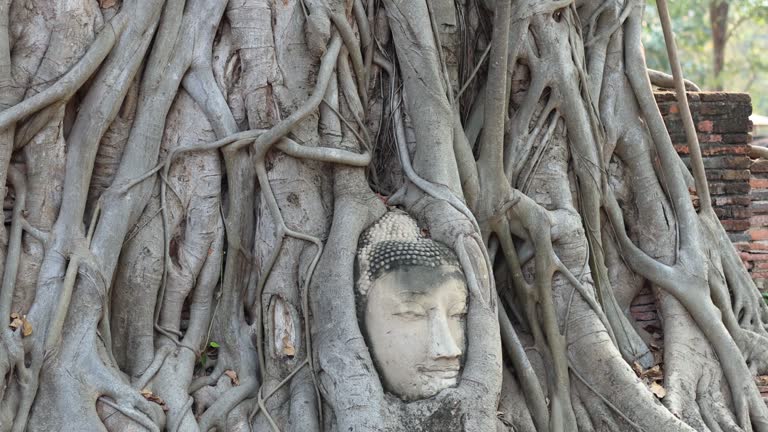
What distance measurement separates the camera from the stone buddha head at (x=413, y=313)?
11.5 ft

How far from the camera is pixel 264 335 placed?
3.82 meters

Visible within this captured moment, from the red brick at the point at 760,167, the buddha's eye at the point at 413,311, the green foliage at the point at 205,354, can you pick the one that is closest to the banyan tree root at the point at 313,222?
the green foliage at the point at 205,354

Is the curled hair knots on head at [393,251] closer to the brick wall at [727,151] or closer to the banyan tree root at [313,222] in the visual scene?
the banyan tree root at [313,222]

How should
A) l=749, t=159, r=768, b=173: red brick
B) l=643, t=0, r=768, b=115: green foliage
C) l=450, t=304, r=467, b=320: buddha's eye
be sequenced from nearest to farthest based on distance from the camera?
l=450, t=304, r=467, b=320: buddha's eye, l=749, t=159, r=768, b=173: red brick, l=643, t=0, r=768, b=115: green foliage

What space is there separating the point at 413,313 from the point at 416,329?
0.06 meters

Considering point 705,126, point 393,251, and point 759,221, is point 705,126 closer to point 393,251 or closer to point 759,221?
point 759,221

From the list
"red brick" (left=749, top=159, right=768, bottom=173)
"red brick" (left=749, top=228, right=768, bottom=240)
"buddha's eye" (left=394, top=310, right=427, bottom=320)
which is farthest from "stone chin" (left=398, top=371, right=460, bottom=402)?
"red brick" (left=749, top=159, right=768, bottom=173)

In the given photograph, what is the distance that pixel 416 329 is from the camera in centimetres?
355

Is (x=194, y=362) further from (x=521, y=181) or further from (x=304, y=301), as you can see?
(x=521, y=181)

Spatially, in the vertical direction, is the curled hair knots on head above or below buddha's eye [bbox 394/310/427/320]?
above

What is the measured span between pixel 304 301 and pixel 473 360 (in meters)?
0.69

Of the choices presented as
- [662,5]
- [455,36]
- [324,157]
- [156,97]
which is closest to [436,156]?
[324,157]

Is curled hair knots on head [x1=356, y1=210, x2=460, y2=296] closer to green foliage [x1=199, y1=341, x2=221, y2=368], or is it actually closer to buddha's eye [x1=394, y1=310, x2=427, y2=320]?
buddha's eye [x1=394, y1=310, x2=427, y2=320]

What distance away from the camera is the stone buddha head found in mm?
3520
